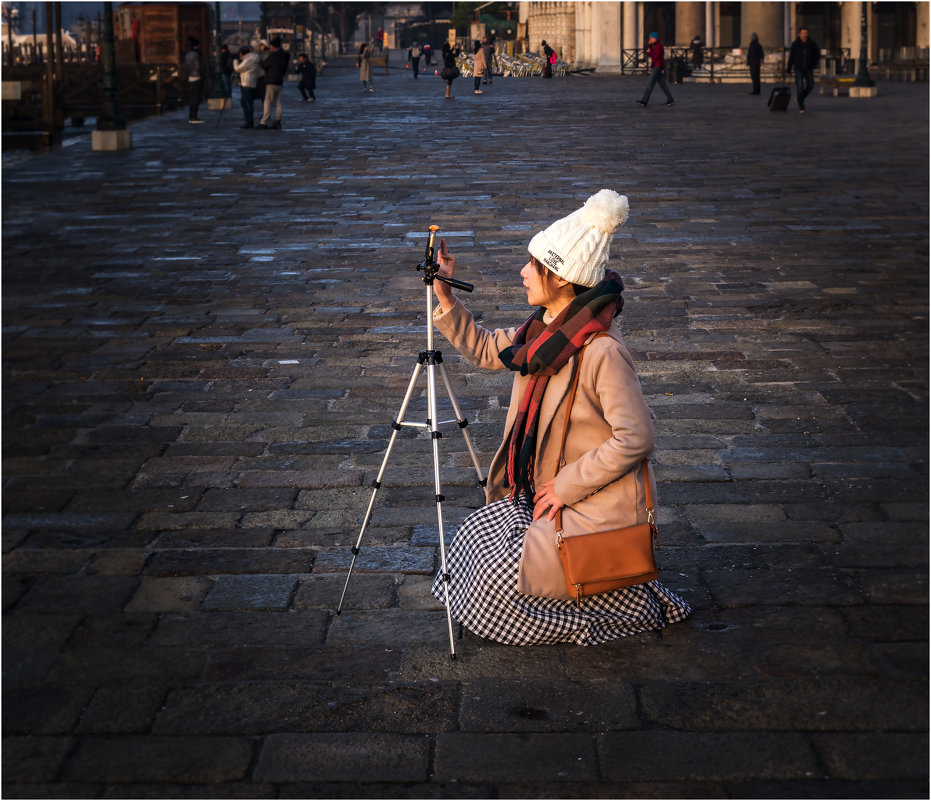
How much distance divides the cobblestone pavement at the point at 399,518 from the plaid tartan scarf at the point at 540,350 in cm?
61

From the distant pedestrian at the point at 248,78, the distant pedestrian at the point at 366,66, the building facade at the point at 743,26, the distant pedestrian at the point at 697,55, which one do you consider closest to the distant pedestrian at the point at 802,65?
the distant pedestrian at the point at 248,78

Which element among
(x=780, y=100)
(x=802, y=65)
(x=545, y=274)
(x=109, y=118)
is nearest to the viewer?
(x=545, y=274)

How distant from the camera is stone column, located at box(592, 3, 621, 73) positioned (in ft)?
171

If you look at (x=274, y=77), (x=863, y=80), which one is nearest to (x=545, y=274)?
(x=274, y=77)

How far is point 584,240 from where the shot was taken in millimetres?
3979

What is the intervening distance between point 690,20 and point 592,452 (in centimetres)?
5488

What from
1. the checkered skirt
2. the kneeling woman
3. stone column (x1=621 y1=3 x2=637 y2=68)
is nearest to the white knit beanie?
the kneeling woman

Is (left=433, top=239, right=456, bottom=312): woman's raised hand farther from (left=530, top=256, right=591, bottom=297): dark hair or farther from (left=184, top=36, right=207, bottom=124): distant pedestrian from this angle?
(left=184, top=36, right=207, bottom=124): distant pedestrian

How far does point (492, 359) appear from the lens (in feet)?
14.7

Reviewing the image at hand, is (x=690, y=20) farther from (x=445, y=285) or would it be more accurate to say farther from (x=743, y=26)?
(x=445, y=285)

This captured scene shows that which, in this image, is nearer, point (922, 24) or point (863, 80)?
point (863, 80)

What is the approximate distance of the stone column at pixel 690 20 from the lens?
55.3 meters

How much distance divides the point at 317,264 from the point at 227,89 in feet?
67.5

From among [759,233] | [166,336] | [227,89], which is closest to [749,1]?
[227,89]
